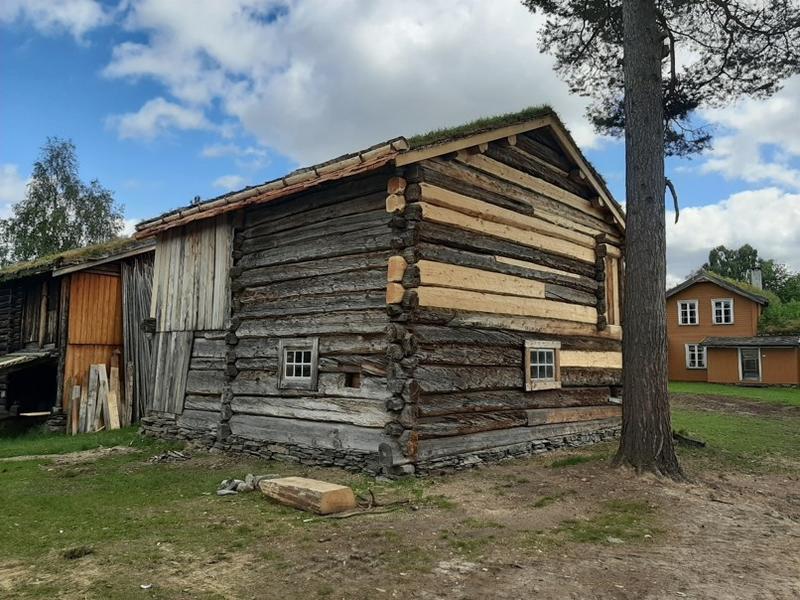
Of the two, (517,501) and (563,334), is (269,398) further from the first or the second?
(563,334)

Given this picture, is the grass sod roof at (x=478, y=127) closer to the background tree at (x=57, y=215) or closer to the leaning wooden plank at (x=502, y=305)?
the leaning wooden plank at (x=502, y=305)

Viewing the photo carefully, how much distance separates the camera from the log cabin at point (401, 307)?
912 centimetres

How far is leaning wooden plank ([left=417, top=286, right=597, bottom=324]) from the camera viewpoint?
9297mm

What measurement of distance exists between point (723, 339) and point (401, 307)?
100ft

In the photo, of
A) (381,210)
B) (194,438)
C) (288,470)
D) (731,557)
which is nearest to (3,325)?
(194,438)

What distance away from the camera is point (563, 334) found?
40.0 ft

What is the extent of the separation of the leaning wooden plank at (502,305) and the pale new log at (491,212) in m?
1.41

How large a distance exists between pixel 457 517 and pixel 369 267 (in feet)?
14.0

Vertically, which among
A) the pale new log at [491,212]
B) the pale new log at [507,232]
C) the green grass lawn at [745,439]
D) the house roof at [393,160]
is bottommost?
Answer: the green grass lawn at [745,439]

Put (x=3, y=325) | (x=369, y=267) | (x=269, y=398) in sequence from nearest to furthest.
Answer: (x=369, y=267), (x=269, y=398), (x=3, y=325)

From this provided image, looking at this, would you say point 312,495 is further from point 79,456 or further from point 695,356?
point 695,356

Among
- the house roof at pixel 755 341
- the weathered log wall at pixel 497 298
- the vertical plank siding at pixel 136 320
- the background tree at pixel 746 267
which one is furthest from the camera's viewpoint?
the background tree at pixel 746 267

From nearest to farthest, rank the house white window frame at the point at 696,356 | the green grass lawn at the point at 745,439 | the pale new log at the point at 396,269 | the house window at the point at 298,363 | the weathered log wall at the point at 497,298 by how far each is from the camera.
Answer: the pale new log at the point at 396,269, the weathered log wall at the point at 497,298, the house window at the point at 298,363, the green grass lawn at the point at 745,439, the house white window frame at the point at 696,356

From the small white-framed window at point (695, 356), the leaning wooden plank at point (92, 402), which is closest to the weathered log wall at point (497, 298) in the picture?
the leaning wooden plank at point (92, 402)
